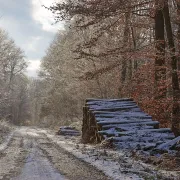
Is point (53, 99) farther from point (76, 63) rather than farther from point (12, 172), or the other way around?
point (12, 172)

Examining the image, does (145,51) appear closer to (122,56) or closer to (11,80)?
(122,56)

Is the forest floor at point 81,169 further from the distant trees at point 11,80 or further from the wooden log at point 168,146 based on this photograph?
the distant trees at point 11,80

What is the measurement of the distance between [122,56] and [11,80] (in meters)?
45.6

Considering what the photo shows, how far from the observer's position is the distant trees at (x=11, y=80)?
112ft

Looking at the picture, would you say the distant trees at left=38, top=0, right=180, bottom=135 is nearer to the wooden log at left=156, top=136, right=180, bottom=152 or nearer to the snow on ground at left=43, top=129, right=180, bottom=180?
the wooden log at left=156, top=136, right=180, bottom=152

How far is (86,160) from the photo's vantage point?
761 cm

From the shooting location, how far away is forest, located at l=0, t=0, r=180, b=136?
11.6 metres

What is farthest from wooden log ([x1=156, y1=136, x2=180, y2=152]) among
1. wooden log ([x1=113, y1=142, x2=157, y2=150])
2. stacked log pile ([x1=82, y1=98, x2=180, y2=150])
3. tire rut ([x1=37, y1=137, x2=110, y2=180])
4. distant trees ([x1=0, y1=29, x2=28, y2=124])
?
distant trees ([x1=0, y1=29, x2=28, y2=124])

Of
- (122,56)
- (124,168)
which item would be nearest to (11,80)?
(122,56)

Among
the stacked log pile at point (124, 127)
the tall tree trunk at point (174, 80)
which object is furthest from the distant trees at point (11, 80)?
the tall tree trunk at point (174, 80)

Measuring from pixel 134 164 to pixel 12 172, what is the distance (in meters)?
2.70

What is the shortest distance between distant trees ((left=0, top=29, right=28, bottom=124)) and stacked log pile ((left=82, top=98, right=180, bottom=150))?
1579cm

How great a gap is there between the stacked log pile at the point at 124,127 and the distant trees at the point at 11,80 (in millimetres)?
15791

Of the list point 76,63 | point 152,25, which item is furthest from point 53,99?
point 152,25
